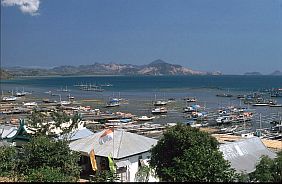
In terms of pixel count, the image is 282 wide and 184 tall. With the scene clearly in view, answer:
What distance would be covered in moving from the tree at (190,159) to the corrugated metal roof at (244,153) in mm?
2811

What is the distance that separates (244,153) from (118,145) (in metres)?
5.68

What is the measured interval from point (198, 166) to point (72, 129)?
12.8 metres

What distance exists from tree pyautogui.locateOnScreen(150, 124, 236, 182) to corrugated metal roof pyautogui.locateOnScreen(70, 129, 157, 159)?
321 cm

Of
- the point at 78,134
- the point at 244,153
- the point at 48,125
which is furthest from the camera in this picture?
the point at 78,134

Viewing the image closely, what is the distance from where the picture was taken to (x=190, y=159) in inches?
445

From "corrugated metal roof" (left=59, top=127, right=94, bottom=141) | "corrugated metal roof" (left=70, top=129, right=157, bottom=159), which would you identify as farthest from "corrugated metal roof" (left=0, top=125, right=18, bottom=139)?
"corrugated metal roof" (left=70, top=129, right=157, bottom=159)

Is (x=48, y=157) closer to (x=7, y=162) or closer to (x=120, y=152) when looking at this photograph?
(x=7, y=162)

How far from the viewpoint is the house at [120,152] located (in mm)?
17578

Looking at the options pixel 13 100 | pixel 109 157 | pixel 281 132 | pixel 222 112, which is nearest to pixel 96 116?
pixel 222 112

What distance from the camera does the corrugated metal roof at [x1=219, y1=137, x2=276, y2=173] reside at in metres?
17.2

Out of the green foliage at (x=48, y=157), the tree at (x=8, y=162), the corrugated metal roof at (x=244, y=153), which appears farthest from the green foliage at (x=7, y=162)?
the corrugated metal roof at (x=244, y=153)

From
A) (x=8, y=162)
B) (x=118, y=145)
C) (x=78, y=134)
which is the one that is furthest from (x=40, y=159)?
(x=78, y=134)

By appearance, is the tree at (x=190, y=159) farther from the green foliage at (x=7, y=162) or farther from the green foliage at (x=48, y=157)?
the green foliage at (x=7, y=162)

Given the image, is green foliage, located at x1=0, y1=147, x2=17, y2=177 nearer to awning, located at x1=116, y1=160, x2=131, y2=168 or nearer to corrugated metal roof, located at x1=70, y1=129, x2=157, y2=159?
corrugated metal roof, located at x1=70, y1=129, x2=157, y2=159
